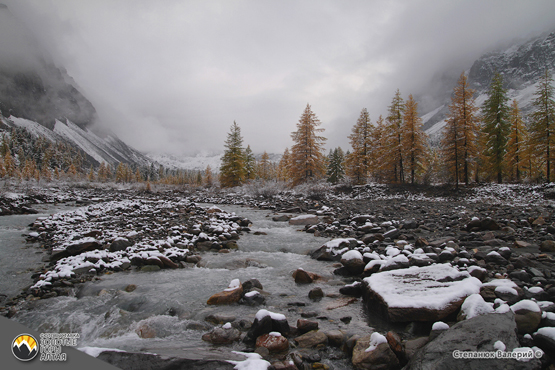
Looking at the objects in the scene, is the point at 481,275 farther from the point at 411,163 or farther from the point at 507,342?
the point at 411,163

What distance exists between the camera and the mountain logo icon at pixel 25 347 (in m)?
2.13

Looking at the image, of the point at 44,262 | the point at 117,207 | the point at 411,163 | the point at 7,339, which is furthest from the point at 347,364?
the point at 411,163

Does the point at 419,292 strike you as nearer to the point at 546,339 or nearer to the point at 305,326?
the point at 546,339

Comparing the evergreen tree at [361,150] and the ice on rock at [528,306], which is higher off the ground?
A: the evergreen tree at [361,150]

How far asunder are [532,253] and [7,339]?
950 centimetres

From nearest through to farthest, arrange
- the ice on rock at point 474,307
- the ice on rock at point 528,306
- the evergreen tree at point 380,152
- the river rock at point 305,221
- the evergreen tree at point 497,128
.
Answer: the ice on rock at point 528,306 < the ice on rock at point 474,307 < the river rock at point 305,221 < the evergreen tree at point 497,128 < the evergreen tree at point 380,152

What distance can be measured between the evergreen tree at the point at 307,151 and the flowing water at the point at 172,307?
26334 mm

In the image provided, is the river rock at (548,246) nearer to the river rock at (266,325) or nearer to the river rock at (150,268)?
the river rock at (266,325)

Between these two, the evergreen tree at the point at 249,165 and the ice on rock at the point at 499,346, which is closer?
the ice on rock at the point at 499,346

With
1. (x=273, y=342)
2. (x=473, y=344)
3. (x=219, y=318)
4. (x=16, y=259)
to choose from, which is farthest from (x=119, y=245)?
(x=473, y=344)

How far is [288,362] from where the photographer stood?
2.99 metres

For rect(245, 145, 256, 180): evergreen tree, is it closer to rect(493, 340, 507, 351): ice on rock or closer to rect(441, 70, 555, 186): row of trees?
rect(441, 70, 555, 186): row of trees

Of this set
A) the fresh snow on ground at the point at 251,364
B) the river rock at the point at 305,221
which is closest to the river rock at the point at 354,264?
the fresh snow on ground at the point at 251,364

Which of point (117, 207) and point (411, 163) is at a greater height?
point (411, 163)
